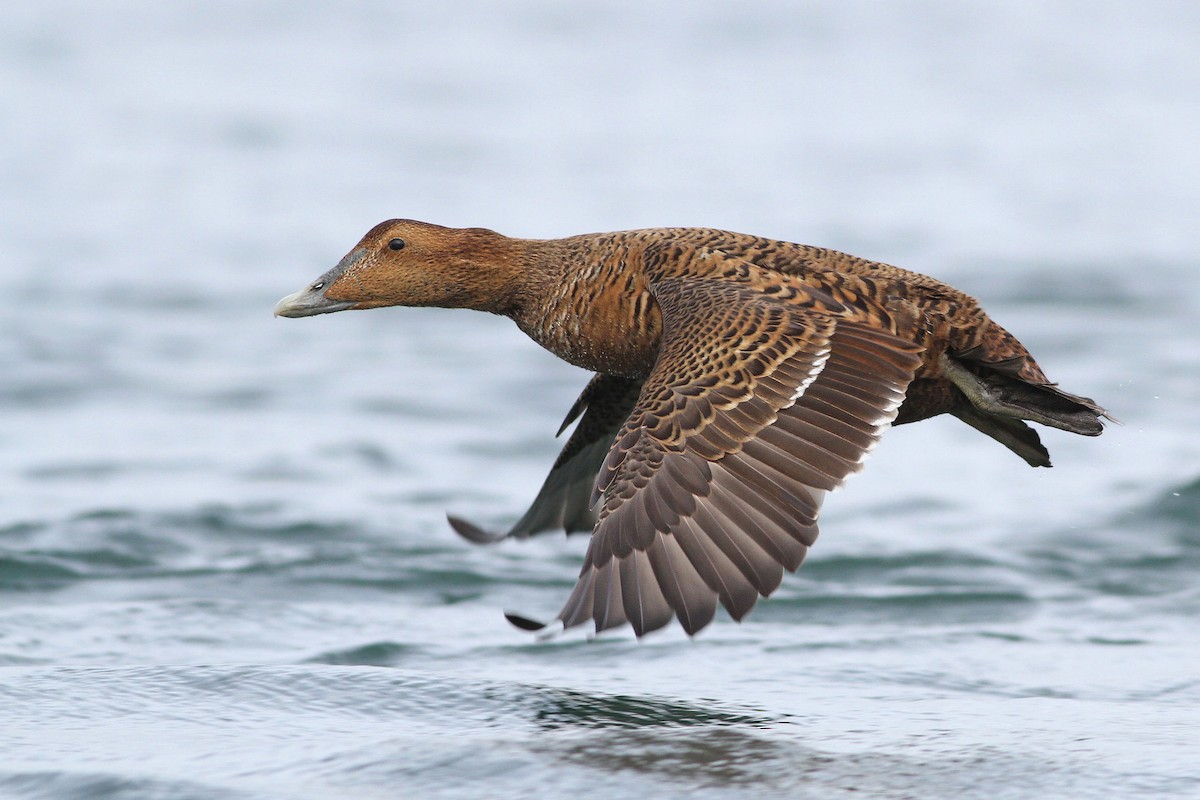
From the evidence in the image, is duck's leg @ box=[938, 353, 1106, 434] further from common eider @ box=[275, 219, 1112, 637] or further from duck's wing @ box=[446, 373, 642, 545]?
duck's wing @ box=[446, 373, 642, 545]

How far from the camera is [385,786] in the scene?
4828 mm

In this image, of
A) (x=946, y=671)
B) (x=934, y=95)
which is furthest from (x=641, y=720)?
(x=934, y=95)

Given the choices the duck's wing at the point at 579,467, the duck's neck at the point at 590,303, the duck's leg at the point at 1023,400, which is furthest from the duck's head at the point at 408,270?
the duck's leg at the point at 1023,400

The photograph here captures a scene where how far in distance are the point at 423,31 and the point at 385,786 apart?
18664 mm

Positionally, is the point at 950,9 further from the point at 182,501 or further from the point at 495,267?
the point at 495,267

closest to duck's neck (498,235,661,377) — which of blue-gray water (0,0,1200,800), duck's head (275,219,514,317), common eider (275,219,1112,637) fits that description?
common eider (275,219,1112,637)

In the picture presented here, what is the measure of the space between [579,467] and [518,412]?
478cm

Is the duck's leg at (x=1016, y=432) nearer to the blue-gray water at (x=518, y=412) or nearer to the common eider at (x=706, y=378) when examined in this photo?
the common eider at (x=706, y=378)

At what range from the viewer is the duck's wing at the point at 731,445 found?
5074 millimetres

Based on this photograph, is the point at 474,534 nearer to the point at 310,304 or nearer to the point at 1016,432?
the point at 310,304

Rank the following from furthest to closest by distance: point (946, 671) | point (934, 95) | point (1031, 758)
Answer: point (934, 95) < point (946, 671) < point (1031, 758)

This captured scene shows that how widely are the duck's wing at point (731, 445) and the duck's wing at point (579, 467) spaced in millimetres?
1153

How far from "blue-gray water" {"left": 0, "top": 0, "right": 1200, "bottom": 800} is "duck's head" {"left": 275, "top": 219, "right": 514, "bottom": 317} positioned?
133 centimetres

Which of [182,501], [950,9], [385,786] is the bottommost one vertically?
[385,786]
